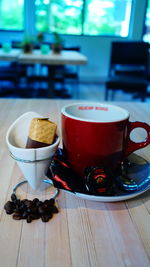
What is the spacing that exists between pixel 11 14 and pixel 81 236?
503 centimetres

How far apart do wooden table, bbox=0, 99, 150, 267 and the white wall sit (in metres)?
4.76

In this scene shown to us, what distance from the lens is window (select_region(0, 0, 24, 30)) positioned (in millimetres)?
4680

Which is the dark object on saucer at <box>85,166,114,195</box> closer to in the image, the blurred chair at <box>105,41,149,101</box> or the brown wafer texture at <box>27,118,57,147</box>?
the brown wafer texture at <box>27,118,57,147</box>

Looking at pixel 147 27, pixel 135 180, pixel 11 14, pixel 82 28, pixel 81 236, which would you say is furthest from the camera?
pixel 147 27

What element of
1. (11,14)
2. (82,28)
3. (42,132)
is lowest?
(42,132)

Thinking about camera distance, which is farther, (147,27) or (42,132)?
(147,27)

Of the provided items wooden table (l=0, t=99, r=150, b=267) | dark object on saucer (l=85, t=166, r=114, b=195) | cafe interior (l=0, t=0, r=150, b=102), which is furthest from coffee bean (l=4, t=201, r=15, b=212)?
cafe interior (l=0, t=0, r=150, b=102)

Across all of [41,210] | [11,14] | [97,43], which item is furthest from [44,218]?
[11,14]

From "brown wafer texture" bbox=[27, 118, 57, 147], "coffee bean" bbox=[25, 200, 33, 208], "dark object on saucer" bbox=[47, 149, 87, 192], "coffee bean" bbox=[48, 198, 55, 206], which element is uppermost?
"brown wafer texture" bbox=[27, 118, 57, 147]

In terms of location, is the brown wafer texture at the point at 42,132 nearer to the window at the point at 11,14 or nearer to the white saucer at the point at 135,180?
the white saucer at the point at 135,180

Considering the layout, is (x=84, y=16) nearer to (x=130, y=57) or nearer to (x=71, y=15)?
(x=71, y=15)

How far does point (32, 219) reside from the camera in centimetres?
39

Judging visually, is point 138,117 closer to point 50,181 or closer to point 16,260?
point 50,181

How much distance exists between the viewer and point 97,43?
4930 mm
